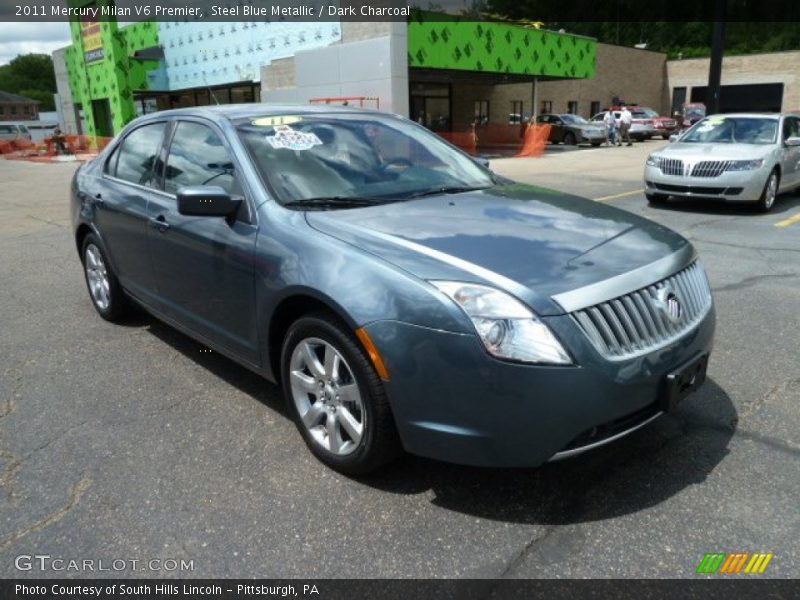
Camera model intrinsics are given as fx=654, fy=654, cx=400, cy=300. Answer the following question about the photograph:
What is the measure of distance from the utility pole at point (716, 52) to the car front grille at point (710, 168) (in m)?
10.0

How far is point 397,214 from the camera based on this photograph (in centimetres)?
316

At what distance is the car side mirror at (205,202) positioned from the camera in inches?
124

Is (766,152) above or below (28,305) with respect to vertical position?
above

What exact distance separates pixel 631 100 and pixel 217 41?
92.9ft

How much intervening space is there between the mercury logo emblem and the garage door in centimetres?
5255

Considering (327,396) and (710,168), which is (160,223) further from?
(710,168)

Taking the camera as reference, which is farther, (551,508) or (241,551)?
(551,508)

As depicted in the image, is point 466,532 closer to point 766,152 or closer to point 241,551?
point 241,551

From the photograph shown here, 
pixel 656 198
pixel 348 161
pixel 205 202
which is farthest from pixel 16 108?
pixel 205 202

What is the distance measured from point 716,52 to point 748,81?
3540 centimetres

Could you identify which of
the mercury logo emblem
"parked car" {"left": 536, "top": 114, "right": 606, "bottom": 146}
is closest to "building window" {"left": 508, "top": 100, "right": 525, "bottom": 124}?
"parked car" {"left": 536, "top": 114, "right": 606, "bottom": 146}

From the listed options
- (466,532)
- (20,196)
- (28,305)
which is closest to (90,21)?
(20,196)

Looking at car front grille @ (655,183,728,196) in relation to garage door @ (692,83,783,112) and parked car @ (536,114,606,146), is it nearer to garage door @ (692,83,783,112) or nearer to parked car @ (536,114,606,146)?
parked car @ (536,114,606,146)

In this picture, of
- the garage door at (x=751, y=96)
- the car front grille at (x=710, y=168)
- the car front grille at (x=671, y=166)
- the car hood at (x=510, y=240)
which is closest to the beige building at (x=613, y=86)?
the garage door at (x=751, y=96)
